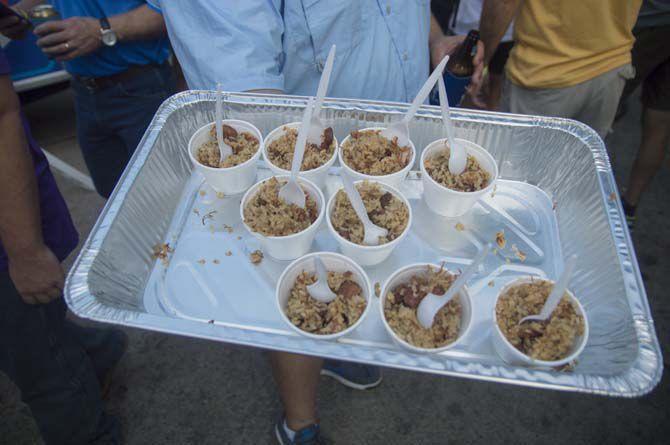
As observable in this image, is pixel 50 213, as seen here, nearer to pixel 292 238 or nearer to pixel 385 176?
pixel 292 238

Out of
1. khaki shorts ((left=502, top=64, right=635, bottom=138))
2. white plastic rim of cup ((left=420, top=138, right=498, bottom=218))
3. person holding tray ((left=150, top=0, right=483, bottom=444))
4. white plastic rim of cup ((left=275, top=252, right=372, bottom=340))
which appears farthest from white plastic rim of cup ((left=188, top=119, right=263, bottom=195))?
khaki shorts ((left=502, top=64, right=635, bottom=138))

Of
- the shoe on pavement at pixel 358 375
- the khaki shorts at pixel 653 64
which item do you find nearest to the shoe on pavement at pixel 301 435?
the shoe on pavement at pixel 358 375

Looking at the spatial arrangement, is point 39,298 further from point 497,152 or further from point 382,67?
point 497,152

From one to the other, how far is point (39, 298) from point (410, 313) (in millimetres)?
1289

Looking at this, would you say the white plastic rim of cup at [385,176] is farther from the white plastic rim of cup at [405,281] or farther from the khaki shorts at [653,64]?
the khaki shorts at [653,64]

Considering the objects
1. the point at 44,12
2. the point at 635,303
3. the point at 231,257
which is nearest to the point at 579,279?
the point at 635,303

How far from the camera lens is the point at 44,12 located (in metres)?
2.02

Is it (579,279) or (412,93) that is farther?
(412,93)

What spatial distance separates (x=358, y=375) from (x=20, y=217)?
1.57m

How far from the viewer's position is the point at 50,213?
65.0 inches

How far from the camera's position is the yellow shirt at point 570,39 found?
1921 mm

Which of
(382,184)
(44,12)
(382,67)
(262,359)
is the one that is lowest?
(262,359)

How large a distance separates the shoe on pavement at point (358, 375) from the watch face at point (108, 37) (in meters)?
1.83

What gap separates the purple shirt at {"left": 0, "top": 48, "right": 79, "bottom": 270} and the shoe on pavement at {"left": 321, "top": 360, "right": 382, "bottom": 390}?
134cm
